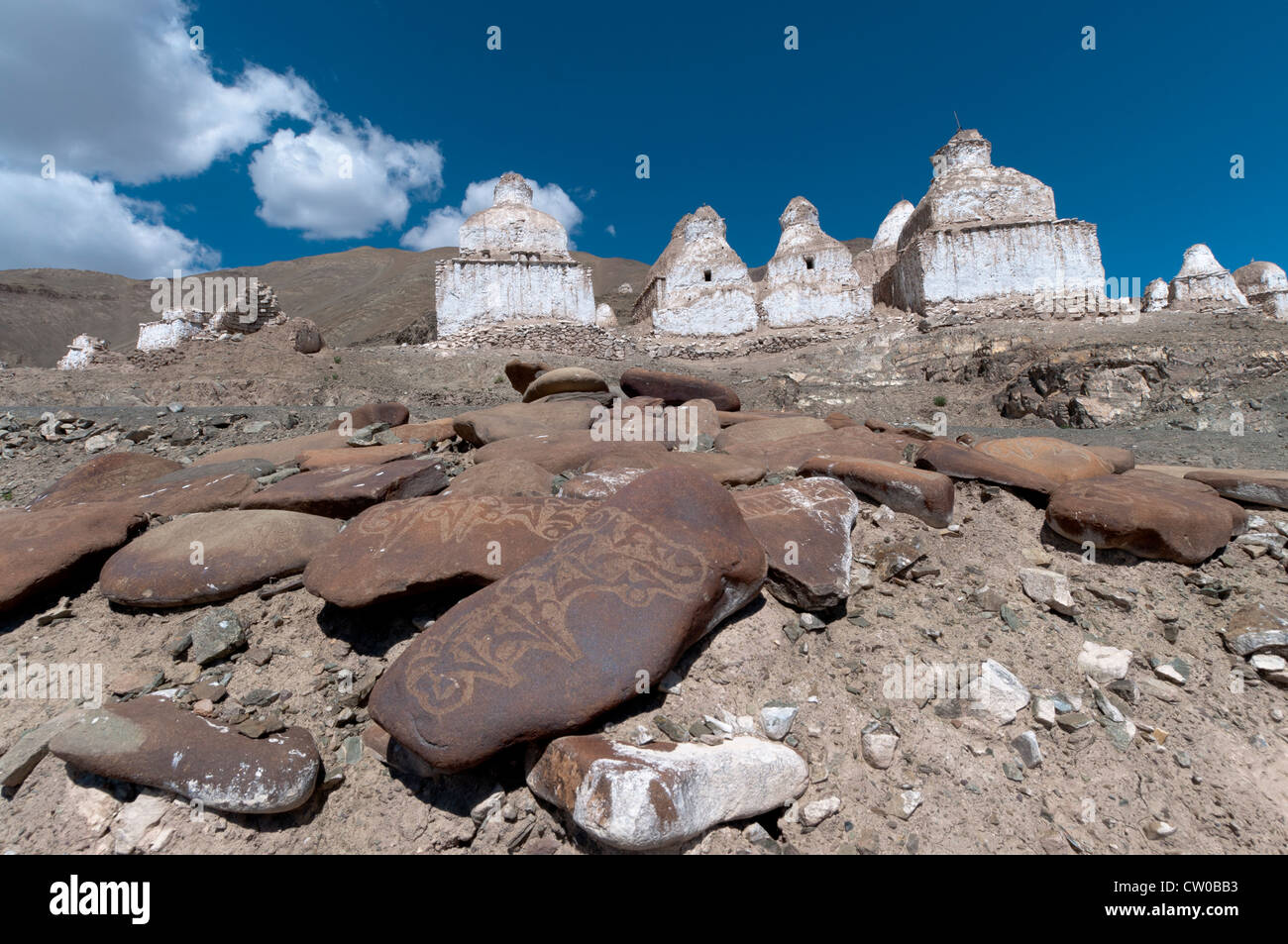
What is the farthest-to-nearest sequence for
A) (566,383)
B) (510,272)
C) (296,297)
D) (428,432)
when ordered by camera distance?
(296,297)
(510,272)
(566,383)
(428,432)

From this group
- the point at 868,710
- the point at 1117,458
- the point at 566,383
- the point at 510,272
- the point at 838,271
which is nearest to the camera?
the point at 868,710

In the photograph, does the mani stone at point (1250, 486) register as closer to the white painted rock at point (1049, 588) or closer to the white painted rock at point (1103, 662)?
the white painted rock at point (1049, 588)

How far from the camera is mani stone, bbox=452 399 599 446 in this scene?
4527 millimetres

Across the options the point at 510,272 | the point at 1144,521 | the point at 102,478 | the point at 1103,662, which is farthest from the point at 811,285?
the point at 102,478

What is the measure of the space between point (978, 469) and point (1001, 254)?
1540cm

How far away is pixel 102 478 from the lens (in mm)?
3980

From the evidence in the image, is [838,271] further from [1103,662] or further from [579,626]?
[579,626]

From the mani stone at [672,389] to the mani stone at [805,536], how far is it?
3056 mm

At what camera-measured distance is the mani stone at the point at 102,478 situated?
373 centimetres

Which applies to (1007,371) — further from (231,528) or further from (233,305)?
(233,305)

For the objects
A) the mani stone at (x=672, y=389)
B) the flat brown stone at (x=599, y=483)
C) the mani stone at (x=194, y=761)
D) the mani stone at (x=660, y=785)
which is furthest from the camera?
the mani stone at (x=672, y=389)

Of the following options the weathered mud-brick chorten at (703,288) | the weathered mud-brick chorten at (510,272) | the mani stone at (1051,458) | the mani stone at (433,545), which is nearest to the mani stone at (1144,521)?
the mani stone at (1051,458)

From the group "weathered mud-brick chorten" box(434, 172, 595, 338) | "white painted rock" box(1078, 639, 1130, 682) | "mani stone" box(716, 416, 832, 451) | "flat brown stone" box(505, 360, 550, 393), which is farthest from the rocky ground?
"weathered mud-brick chorten" box(434, 172, 595, 338)

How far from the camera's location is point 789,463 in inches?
153
